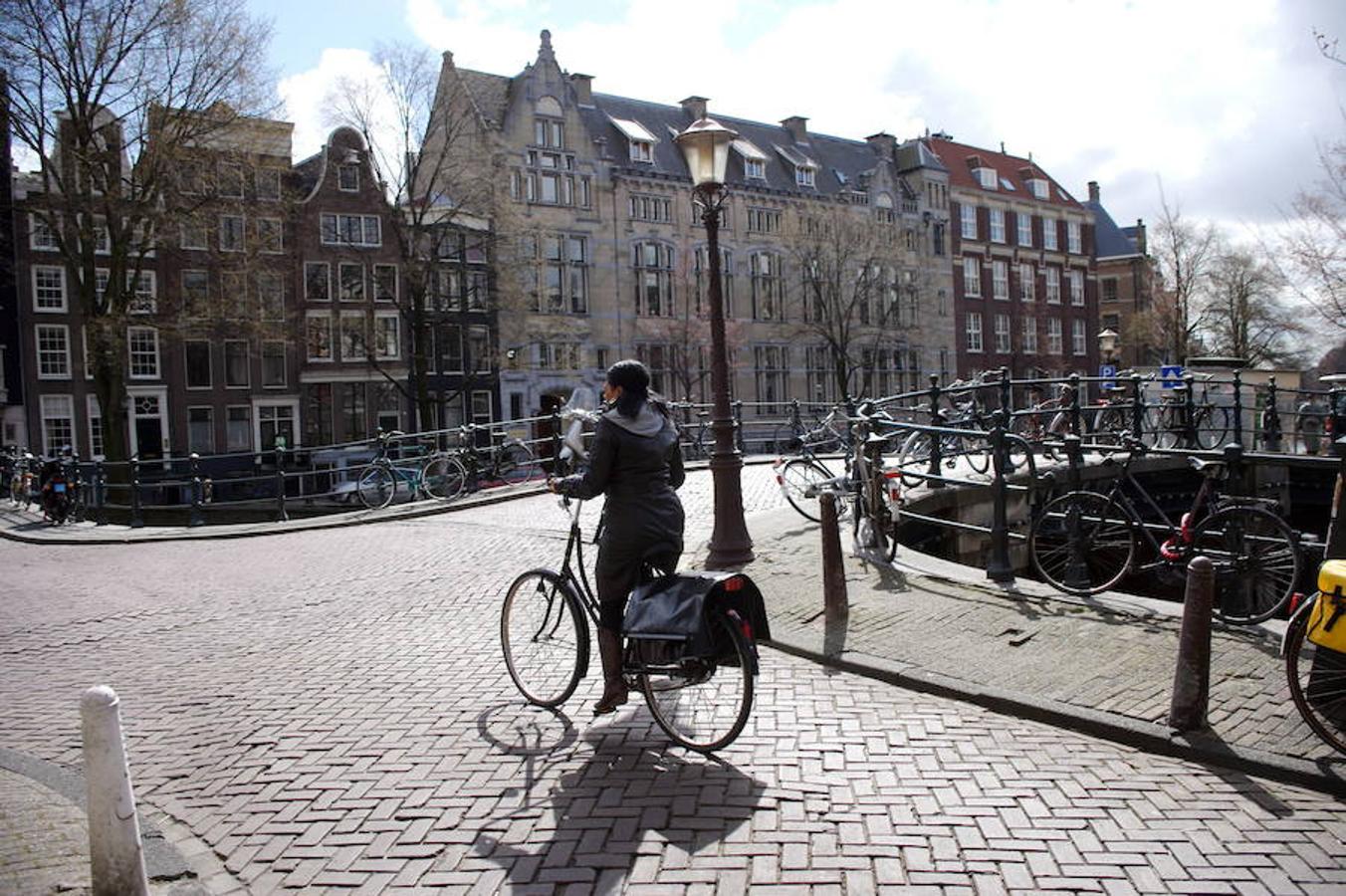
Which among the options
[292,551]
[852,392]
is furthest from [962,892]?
[852,392]

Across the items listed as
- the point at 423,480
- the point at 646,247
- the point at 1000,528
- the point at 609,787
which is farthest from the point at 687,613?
the point at 646,247

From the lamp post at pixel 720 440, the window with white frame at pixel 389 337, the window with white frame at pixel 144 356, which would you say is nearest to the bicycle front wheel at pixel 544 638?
the lamp post at pixel 720 440

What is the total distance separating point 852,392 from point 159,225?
38.0 m

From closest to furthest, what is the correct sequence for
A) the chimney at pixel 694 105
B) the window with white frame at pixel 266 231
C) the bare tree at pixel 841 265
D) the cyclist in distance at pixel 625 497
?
the cyclist in distance at pixel 625 497 < the window with white frame at pixel 266 231 < the bare tree at pixel 841 265 < the chimney at pixel 694 105

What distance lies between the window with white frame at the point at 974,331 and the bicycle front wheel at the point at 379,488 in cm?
5133

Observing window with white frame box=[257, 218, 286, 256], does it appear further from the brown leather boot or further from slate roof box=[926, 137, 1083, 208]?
slate roof box=[926, 137, 1083, 208]

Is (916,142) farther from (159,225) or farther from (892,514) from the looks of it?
(892,514)

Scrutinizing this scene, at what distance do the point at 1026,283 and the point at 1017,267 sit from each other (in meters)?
1.34

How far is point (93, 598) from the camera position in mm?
10414

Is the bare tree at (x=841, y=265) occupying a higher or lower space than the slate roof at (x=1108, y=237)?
lower

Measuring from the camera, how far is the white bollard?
133 inches

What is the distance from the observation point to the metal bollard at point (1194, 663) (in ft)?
16.3

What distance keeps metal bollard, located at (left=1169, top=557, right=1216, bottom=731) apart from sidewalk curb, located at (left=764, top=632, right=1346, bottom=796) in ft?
0.27

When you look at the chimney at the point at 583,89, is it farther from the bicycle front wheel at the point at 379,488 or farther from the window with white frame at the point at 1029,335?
the bicycle front wheel at the point at 379,488
